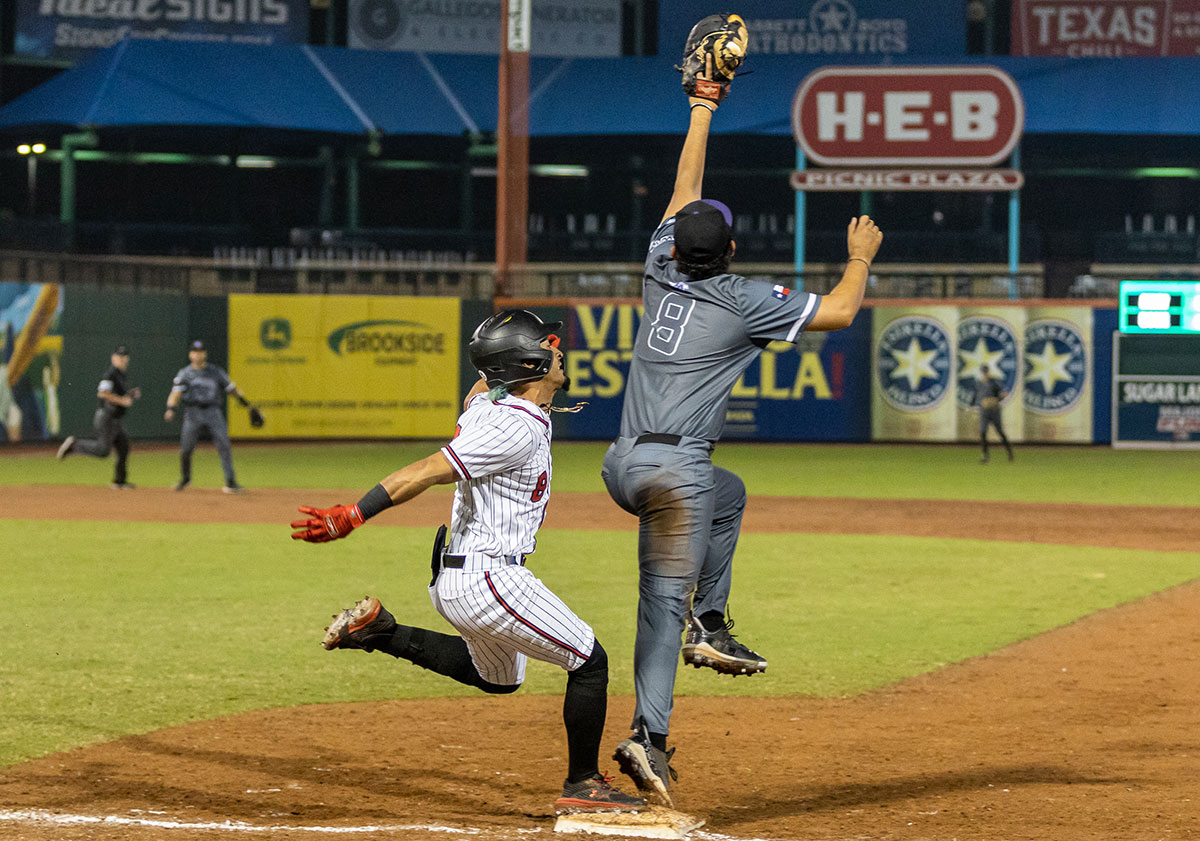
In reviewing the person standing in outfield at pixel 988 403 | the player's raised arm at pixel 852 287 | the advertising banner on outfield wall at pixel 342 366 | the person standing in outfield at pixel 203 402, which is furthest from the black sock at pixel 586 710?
the advertising banner on outfield wall at pixel 342 366

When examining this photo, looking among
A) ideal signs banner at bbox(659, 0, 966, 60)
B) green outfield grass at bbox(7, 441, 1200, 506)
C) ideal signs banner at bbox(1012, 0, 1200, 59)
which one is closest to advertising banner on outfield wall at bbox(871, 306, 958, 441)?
green outfield grass at bbox(7, 441, 1200, 506)

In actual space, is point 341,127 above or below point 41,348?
above

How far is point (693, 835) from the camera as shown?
210 inches

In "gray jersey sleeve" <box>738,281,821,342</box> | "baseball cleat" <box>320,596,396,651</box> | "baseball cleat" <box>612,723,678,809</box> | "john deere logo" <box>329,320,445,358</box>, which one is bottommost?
"baseball cleat" <box>612,723,678,809</box>

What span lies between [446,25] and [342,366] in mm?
14671

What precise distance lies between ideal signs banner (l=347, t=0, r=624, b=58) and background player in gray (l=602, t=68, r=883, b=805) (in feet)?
120

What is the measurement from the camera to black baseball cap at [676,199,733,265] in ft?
17.8

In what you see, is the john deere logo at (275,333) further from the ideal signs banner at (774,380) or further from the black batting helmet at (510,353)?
the black batting helmet at (510,353)

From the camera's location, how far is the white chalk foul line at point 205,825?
541 centimetres

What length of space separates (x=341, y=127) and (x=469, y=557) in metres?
33.7

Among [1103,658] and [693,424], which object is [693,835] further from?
[1103,658]

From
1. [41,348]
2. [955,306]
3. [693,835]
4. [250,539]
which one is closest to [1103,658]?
[693,835]

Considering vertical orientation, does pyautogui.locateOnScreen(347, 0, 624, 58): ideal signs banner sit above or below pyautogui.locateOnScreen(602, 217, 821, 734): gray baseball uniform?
above

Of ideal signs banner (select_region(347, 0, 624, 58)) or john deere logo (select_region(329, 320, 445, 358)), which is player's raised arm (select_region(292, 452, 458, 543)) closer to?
john deere logo (select_region(329, 320, 445, 358))
